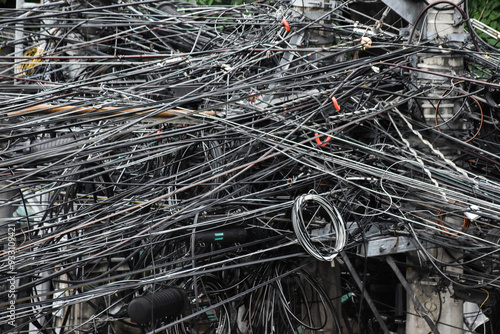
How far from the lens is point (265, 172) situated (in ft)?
20.5

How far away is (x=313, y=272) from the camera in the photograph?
25.9 feet

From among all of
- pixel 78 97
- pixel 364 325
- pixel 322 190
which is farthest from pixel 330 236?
pixel 364 325

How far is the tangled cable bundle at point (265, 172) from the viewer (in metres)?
5.65

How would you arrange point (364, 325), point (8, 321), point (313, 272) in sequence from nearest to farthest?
point (8, 321) → point (313, 272) → point (364, 325)

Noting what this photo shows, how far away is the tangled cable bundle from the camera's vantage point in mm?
5648

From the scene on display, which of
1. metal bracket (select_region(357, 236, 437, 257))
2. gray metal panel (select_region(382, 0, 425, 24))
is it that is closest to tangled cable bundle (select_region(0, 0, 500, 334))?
metal bracket (select_region(357, 236, 437, 257))

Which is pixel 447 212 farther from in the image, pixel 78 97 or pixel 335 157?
pixel 78 97

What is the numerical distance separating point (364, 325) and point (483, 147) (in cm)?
361

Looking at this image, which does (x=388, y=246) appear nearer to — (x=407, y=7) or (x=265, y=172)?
(x=265, y=172)

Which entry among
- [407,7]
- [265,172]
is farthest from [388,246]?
[407,7]

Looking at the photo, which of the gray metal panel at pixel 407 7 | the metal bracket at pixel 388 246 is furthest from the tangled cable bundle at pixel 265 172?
the gray metal panel at pixel 407 7

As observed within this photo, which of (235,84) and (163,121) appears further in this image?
(235,84)

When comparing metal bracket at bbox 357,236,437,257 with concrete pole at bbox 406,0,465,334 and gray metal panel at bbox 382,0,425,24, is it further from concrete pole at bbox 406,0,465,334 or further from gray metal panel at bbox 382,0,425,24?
gray metal panel at bbox 382,0,425,24

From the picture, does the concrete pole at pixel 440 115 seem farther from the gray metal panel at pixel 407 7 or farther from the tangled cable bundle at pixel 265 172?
the gray metal panel at pixel 407 7
